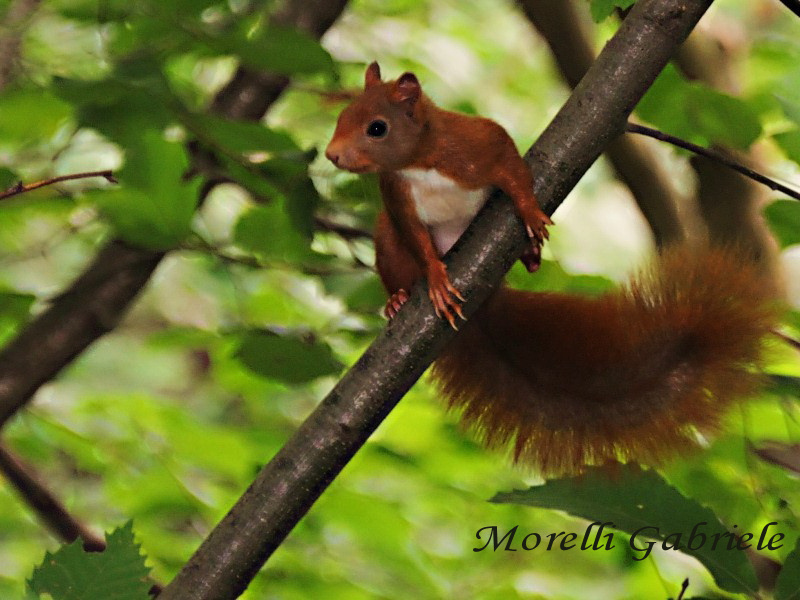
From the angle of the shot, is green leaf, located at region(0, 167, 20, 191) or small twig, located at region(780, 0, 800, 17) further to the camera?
green leaf, located at region(0, 167, 20, 191)

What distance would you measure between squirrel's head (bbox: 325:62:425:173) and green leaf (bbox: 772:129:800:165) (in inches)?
19.7

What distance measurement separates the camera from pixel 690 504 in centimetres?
104

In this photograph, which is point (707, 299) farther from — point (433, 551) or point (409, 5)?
point (409, 5)


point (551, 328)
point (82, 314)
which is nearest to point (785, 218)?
A: point (551, 328)

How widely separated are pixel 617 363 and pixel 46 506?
0.87 m

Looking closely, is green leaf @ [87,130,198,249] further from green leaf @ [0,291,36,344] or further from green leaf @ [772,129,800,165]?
green leaf @ [772,129,800,165]

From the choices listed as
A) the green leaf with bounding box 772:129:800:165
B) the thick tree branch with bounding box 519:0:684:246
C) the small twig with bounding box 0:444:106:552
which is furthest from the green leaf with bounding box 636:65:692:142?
the small twig with bounding box 0:444:106:552

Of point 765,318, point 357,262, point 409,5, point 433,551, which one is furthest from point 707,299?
point 409,5

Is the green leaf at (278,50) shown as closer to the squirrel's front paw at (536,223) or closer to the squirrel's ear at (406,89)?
the squirrel's ear at (406,89)

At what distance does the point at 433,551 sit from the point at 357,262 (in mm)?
658

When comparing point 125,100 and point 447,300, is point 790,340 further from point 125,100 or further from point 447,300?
point 125,100

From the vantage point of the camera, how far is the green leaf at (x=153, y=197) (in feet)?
4.38

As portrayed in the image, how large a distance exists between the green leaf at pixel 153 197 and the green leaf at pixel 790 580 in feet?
2.82

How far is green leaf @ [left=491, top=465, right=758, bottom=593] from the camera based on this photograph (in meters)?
1.03
